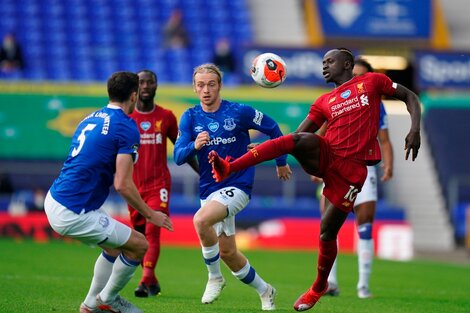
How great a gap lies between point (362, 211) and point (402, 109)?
15.1 metres

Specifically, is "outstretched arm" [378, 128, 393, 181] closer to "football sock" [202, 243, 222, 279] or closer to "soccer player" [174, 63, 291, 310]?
"soccer player" [174, 63, 291, 310]

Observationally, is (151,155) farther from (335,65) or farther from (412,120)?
(412,120)

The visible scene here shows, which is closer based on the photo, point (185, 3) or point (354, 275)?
point (354, 275)

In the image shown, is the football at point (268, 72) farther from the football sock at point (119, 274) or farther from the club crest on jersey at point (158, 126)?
the football sock at point (119, 274)

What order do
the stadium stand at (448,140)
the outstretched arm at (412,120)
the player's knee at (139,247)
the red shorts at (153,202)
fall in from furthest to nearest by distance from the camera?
the stadium stand at (448,140), the red shorts at (153,202), the outstretched arm at (412,120), the player's knee at (139,247)

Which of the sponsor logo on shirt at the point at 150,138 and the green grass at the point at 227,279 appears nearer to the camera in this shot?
the green grass at the point at 227,279

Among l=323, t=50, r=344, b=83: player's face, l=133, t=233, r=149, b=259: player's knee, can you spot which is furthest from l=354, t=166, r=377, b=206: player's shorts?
l=133, t=233, r=149, b=259: player's knee

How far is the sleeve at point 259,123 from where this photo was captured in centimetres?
915

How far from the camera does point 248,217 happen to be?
69.8ft

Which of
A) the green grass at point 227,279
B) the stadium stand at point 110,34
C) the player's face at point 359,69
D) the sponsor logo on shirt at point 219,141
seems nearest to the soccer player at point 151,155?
the green grass at point 227,279

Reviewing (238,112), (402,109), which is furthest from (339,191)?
(402,109)

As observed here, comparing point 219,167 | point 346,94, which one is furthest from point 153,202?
point 346,94

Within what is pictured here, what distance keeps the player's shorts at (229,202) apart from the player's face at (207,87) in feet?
2.81

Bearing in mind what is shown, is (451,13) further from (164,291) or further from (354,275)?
(164,291)
